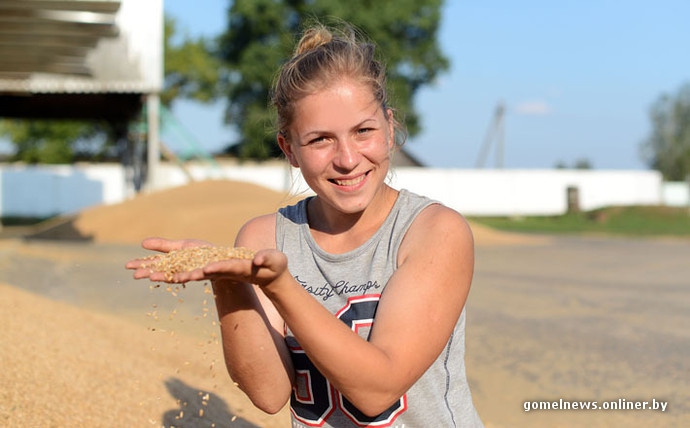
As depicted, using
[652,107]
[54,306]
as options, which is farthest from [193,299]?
[652,107]

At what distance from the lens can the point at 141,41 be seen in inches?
638

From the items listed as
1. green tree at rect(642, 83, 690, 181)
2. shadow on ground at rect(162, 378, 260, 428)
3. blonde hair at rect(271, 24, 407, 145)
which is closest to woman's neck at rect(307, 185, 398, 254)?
blonde hair at rect(271, 24, 407, 145)

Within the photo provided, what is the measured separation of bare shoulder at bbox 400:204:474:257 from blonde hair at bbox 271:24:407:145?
1.17 feet

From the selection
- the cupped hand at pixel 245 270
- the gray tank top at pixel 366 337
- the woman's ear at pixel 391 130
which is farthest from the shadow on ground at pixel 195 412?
the cupped hand at pixel 245 270

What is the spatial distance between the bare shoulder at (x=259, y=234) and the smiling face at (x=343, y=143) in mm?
234

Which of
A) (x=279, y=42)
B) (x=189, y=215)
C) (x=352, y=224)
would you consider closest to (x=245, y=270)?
(x=352, y=224)

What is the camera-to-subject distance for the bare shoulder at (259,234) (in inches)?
89.0

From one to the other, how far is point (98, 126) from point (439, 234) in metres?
49.7

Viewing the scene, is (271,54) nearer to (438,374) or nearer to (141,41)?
(141,41)

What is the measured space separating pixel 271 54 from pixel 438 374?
38.0 metres

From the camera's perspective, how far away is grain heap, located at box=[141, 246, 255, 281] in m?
1.70

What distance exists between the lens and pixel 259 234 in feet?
7.48

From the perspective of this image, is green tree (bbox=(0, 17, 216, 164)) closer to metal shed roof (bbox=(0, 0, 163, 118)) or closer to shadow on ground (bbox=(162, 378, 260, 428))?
metal shed roof (bbox=(0, 0, 163, 118))

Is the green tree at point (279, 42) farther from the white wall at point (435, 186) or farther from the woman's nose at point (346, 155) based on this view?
the woman's nose at point (346, 155)
